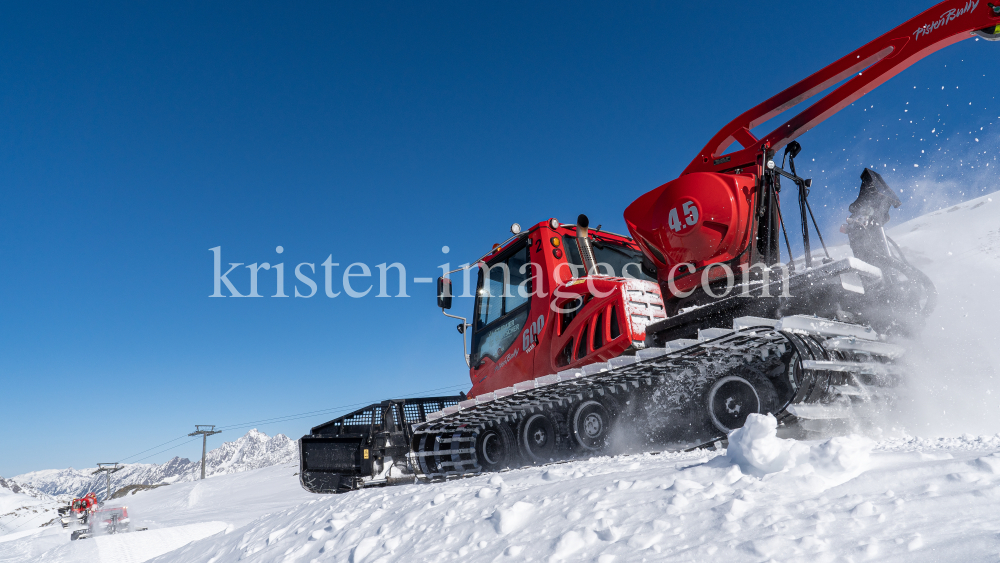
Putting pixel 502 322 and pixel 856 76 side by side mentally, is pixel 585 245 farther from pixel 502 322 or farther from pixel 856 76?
pixel 856 76

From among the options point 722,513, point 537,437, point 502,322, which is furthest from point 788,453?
point 502,322

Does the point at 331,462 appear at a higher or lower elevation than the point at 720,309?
lower

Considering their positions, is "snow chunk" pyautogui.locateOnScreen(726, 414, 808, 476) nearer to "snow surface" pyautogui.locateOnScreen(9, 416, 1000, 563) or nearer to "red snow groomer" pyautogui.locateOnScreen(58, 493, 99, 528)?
"snow surface" pyautogui.locateOnScreen(9, 416, 1000, 563)

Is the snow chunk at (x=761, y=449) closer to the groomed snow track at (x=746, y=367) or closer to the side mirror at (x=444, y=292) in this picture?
the groomed snow track at (x=746, y=367)

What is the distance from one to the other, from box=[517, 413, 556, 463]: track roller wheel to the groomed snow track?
13cm

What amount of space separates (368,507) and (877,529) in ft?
9.33

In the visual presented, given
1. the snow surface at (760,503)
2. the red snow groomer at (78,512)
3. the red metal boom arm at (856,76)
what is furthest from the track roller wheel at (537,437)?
the red snow groomer at (78,512)

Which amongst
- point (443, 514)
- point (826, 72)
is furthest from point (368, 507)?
point (826, 72)

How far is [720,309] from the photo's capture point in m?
→ 4.04

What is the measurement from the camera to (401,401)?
7152 mm

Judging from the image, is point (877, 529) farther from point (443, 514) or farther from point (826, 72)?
point (826, 72)

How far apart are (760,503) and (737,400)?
2.19 m

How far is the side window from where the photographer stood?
19.6 ft

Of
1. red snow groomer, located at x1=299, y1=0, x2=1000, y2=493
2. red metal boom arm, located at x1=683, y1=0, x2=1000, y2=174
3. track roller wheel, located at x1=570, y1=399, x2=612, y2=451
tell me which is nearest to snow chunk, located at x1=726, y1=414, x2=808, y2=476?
red snow groomer, located at x1=299, y1=0, x2=1000, y2=493
